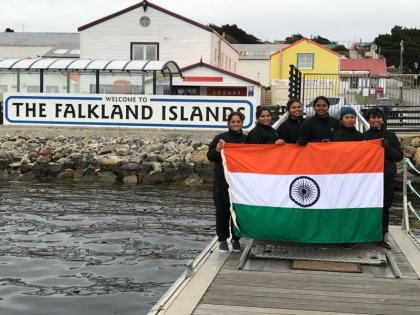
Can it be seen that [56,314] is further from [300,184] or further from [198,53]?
[198,53]

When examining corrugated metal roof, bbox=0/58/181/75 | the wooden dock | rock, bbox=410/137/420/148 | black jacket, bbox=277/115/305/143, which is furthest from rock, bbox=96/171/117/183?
the wooden dock

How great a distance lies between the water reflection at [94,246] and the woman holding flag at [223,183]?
1118 millimetres

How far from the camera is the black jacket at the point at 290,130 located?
26.3 feet

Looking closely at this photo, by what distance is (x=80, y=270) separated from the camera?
345 inches

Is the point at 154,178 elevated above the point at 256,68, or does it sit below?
below

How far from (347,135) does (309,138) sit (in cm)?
49

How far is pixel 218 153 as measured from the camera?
7.38 m

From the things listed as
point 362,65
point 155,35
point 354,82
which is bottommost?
point 354,82

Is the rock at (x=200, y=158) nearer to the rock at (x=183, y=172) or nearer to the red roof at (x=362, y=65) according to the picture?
the rock at (x=183, y=172)

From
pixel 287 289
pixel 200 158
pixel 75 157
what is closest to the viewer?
pixel 287 289

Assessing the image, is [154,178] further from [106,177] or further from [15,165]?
[15,165]

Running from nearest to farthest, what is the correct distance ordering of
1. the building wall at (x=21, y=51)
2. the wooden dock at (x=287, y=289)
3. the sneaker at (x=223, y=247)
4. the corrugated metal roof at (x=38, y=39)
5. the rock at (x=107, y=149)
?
the wooden dock at (x=287, y=289)
the sneaker at (x=223, y=247)
the rock at (x=107, y=149)
the building wall at (x=21, y=51)
the corrugated metal roof at (x=38, y=39)

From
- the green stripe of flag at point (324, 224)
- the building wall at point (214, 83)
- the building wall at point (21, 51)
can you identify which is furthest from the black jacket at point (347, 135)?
the building wall at point (21, 51)

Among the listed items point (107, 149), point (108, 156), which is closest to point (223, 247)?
point (108, 156)
